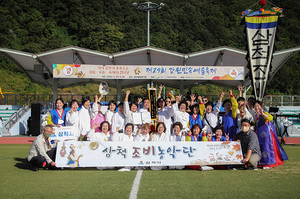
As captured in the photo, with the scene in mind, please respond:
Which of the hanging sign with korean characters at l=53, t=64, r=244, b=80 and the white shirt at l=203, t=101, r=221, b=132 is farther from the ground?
the hanging sign with korean characters at l=53, t=64, r=244, b=80

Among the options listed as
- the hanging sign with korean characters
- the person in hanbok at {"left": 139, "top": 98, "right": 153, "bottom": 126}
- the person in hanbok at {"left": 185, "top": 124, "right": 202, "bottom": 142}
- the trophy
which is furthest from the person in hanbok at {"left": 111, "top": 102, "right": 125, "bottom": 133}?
the hanging sign with korean characters

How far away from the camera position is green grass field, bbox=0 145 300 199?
15.9ft

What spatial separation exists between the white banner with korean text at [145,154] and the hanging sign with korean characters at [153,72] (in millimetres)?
8075

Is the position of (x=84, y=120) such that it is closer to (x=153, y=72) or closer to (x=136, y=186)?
(x=136, y=186)

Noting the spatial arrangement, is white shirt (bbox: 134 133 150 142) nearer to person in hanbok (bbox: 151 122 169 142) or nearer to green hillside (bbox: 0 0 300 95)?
person in hanbok (bbox: 151 122 169 142)

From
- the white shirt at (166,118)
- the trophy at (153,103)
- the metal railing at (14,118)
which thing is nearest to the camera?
the white shirt at (166,118)

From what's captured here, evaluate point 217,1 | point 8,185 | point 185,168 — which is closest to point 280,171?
point 185,168

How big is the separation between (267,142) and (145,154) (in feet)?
9.15

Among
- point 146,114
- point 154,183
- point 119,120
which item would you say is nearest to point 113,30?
point 119,120

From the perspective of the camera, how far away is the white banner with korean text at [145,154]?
684 centimetres

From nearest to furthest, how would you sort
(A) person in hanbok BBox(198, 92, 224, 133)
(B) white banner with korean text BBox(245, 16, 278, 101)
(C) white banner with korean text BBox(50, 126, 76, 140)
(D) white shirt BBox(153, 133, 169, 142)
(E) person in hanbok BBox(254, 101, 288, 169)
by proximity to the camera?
(E) person in hanbok BBox(254, 101, 288, 169) < (C) white banner with korean text BBox(50, 126, 76, 140) < (D) white shirt BBox(153, 133, 169, 142) < (A) person in hanbok BBox(198, 92, 224, 133) < (B) white banner with korean text BBox(245, 16, 278, 101)

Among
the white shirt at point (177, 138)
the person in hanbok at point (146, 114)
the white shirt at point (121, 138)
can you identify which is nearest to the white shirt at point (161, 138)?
the white shirt at point (177, 138)

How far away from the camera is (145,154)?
6.89 m

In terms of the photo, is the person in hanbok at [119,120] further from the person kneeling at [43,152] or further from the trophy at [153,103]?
the person kneeling at [43,152]
